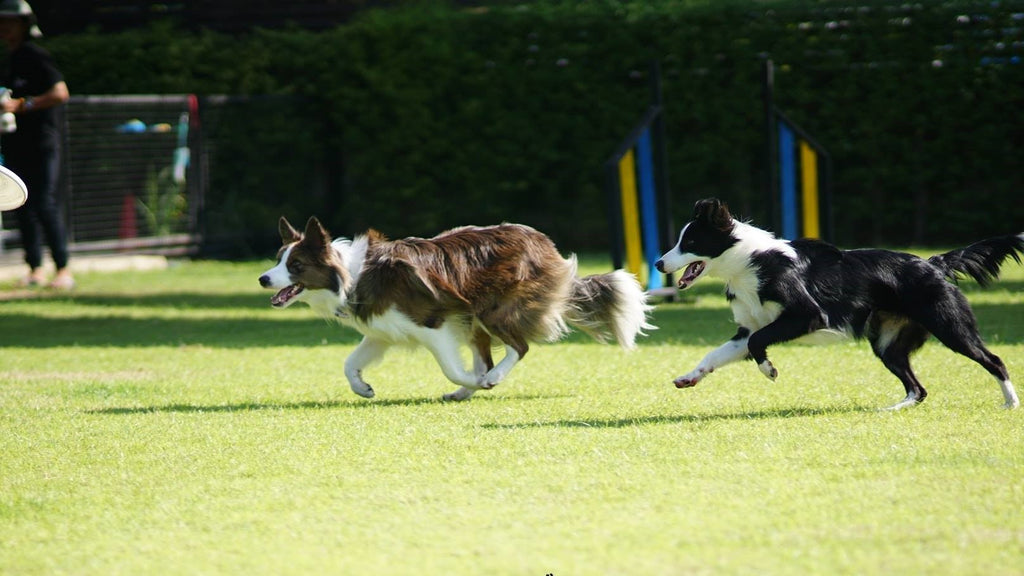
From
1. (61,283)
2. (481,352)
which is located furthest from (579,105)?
(481,352)

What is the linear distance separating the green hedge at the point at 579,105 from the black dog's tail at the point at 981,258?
954cm

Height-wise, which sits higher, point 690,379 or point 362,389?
point 690,379

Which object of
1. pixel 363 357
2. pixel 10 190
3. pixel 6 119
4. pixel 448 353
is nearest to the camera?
pixel 10 190

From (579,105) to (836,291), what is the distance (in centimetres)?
1049

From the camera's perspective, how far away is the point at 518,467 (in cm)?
528

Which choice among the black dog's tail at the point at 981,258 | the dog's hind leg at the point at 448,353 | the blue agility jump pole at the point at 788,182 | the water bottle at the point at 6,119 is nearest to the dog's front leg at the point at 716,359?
the black dog's tail at the point at 981,258

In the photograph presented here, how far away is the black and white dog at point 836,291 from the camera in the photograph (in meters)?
6.28

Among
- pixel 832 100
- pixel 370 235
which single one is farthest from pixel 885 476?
pixel 832 100

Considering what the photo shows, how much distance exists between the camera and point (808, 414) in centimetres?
635

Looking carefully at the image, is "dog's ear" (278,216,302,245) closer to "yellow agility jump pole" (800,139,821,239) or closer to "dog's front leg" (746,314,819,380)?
"dog's front leg" (746,314,819,380)

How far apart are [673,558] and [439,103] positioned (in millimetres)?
13569

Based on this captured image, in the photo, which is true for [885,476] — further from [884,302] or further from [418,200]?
[418,200]

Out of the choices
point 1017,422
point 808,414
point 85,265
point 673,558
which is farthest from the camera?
point 85,265

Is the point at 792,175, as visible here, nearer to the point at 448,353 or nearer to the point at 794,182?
the point at 794,182
